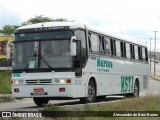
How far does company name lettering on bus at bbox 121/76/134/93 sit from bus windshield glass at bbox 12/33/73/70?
22.5 feet

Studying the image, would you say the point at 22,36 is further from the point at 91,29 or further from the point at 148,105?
the point at 148,105

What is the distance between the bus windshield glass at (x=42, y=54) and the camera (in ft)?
56.9

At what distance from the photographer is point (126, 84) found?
24.4 meters

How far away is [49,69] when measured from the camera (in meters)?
17.4

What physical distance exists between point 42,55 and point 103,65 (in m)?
3.81

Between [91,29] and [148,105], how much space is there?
5.42 metres

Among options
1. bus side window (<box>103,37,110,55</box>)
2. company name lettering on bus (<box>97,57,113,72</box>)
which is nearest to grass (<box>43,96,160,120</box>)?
company name lettering on bus (<box>97,57,113,72</box>)

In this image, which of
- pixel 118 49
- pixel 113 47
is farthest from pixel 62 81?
pixel 118 49

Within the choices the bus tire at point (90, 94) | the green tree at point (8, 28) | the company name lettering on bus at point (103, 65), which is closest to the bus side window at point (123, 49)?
the company name lettering on bus at point (103, 65)

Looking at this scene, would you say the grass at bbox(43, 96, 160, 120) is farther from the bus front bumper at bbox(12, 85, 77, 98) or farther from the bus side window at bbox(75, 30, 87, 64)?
the bus side window at bbox(75, 30, 87, 64)

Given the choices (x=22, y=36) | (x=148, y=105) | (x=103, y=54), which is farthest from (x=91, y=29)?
(x=148, y=105)

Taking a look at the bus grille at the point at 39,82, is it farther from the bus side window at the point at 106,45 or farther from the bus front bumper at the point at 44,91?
the bus side window at the point at 106,45

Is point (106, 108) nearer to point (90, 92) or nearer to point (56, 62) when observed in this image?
point (56, 62)

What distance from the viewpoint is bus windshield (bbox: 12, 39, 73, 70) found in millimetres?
17328
